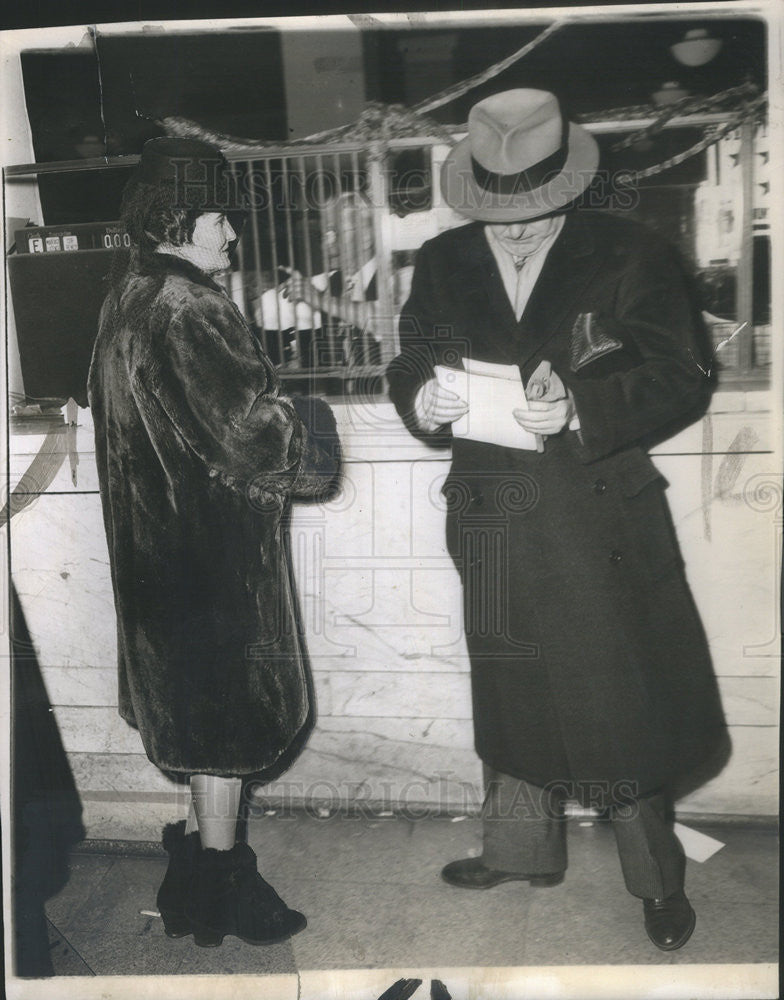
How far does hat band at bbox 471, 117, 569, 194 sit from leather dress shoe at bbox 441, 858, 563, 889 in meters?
2.03

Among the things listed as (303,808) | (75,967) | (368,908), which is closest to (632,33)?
(303,808)

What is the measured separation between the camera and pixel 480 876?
8.82 feet

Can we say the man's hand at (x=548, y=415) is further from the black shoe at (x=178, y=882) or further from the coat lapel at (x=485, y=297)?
the black shoe at (x=178, y=882)

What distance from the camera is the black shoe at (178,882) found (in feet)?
8.96

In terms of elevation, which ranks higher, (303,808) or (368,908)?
(303,808)

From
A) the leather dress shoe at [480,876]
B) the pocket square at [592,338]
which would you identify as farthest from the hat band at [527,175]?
the leather dress shoe at [480,876]

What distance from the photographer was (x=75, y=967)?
279 centimetres

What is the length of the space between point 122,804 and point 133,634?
58 centimetres

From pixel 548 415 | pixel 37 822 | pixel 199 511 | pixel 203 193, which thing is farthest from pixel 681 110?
pixel 37 822

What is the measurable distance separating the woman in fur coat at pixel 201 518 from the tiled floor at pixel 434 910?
79 mm

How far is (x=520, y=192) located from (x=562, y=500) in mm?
902

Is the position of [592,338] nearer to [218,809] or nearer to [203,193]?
[203,193]

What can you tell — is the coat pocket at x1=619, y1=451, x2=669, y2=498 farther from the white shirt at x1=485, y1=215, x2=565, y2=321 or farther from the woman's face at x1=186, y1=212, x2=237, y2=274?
the woman's face at x1=186, y1=212, x2=237, y2=274

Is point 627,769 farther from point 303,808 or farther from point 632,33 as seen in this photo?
point 632,33
